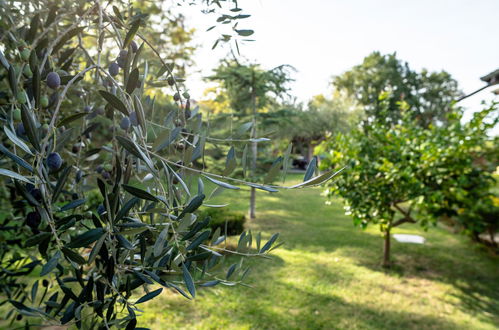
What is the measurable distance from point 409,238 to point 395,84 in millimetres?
30651

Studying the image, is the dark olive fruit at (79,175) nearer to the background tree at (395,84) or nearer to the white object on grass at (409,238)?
the white object on grass at (409,238)

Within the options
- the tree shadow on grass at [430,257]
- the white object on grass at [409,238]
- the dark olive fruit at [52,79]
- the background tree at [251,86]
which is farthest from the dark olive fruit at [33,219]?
the background tree at [251,86]

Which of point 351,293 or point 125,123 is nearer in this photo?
point 125,123

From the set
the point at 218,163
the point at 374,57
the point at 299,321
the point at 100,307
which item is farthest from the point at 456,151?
the point at 374,57

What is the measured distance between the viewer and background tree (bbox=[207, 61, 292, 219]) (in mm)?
9250

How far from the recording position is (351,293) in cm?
450

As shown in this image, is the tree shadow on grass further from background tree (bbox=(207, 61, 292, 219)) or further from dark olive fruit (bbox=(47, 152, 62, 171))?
dark olive fruit (bbox=(47, 152, 62, 171))

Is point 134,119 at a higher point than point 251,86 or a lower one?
lower

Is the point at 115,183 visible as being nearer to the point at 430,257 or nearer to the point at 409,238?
the point at 430,257

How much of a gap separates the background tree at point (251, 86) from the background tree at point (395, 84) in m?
24.5

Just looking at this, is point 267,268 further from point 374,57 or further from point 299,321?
point 374,57

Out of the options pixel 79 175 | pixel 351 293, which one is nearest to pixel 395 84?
pixel 351 293

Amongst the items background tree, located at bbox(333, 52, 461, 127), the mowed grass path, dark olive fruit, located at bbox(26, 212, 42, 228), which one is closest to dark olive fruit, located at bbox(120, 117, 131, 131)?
dark olive fruit, located at bbox(26, 212, 42, 228)

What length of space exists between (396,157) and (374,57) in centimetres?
3222
